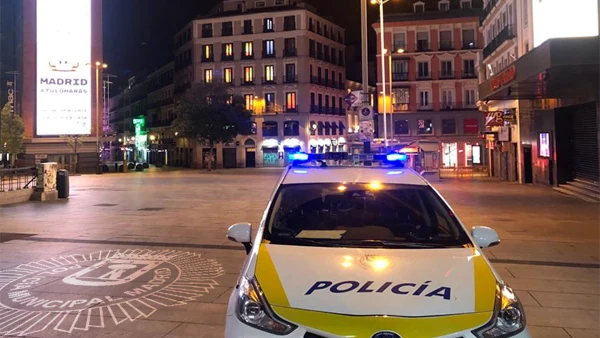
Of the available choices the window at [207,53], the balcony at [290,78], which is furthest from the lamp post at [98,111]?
the balcony at [290,78]

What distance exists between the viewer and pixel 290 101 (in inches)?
2452

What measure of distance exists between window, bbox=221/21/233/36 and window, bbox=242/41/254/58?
2.65 metres

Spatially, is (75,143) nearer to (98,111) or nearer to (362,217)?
(98,111)

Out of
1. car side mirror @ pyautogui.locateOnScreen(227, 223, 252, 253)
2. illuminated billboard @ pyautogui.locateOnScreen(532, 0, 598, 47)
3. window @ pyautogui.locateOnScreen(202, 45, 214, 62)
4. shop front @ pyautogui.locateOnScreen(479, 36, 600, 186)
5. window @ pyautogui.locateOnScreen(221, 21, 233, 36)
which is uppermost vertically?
window @ pyautogui.locateOnScreen(221, 21, 233, 36)

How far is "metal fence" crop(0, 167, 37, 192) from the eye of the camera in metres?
Result: 19.0

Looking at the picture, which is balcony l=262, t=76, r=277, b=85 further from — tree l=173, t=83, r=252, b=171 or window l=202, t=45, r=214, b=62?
tree l=173, t=83, r=252, b=171

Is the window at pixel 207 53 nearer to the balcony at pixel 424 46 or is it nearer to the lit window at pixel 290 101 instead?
the lit window at pixel 290 101

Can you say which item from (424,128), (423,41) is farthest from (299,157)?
(423,41)

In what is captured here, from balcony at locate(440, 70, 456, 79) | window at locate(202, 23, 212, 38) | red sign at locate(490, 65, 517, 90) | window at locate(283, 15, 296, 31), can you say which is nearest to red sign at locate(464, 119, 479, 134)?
balcony at locate(440, 70, 456, 79)

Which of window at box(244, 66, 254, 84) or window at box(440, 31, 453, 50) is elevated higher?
window at box(440, 31, 453, 50)

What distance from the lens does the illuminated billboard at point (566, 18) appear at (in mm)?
18344

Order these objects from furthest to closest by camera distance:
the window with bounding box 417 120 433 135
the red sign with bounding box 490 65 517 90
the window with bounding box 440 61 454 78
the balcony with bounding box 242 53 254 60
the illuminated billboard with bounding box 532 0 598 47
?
1. the balcony with bounding box 242 53 254 60
2. the window with bounding box 440 61 454 78
3. the window with bounding box 417 120 433 135
4. the illuminated billboard with bounding box 532 0 598 47
5. the red sign with bounding box 490 65 517 90

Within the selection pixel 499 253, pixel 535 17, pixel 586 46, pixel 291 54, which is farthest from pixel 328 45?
pixel 499 253

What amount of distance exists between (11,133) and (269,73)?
99.8 ft
